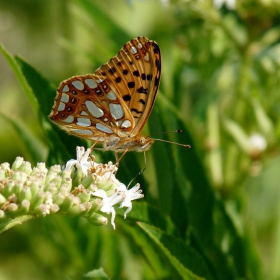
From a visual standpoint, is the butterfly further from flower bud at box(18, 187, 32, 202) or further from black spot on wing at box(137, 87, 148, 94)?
flower bud at box(18, 187, 32, 202)

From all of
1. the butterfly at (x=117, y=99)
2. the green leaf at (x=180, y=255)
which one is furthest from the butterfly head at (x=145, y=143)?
the green leaf at (x=180, y=255)

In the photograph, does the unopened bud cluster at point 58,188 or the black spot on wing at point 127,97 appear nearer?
the unopened bud cluster at point 58,188

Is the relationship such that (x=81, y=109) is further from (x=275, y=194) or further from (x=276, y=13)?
(x=275, y=194)

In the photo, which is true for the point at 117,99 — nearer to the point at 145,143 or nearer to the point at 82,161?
the point at 145,143

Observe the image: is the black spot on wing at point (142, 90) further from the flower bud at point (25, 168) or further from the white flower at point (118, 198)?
the flower bud at point (25, 168)

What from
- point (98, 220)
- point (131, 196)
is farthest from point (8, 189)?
point (131, 196)

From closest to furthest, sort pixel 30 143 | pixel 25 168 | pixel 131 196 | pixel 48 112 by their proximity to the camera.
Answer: pixel 25 168 < pixel 131 196 < pixel 48 112 < pixel 30 143
